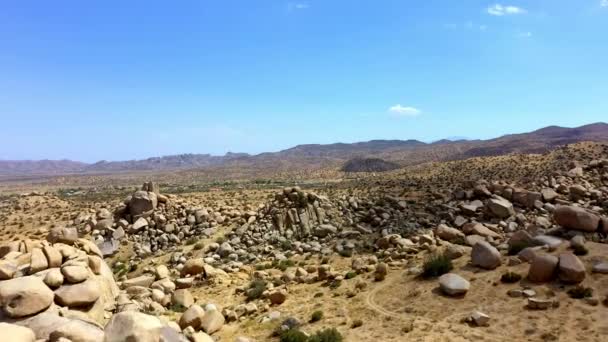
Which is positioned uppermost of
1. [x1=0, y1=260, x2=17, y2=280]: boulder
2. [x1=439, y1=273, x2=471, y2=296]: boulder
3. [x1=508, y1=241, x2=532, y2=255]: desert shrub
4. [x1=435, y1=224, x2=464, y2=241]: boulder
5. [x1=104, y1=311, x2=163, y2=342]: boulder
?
[x1=0, y1=260, x2=17, y2=280]: boulder

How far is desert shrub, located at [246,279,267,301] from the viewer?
17.8 m

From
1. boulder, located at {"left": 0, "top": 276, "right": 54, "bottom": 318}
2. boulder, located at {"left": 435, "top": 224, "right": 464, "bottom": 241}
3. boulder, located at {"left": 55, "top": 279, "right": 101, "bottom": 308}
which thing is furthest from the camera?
boulder, located at {"left": 435, "top": 224, "right": 464, "bottom": 241}

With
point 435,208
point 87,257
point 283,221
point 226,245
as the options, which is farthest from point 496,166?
point 87,257

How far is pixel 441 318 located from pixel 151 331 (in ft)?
30.4

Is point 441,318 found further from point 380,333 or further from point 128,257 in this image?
point 128,257

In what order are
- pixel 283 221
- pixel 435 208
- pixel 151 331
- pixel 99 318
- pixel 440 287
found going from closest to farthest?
pixel 151 331 → pixel 99 318 → pixel 440 287 → pixel 283 221 → pixel 435 208

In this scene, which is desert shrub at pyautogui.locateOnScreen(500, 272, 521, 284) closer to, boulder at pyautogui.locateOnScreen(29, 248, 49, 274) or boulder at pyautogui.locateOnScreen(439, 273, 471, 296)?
boulder at pyautogui.locateOnScreen(439, 273, 471, 296)

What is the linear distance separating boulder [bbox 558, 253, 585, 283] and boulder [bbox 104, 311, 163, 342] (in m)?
13.6

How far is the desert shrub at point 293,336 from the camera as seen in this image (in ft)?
42.5

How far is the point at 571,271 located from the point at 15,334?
54.1ft

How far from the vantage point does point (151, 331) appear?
370 inches

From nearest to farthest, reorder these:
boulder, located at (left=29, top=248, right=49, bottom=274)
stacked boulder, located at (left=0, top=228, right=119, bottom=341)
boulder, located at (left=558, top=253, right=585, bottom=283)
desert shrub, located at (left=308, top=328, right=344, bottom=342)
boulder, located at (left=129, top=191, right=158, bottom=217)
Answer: stacked boulder, located at (left=0, top=228, right=119, bottom=341) → boulder, located at (left=29, top=248, right=49, bottom=274) → desert shrub, located at (left=308, top=328, right=344, bottom=342) → boulder, located at (left=558, top=253, right=585, bottom=283) → boulder, located at (left=129, top=191, right=158, bottom=217)

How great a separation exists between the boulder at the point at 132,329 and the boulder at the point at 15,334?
4.83 ft

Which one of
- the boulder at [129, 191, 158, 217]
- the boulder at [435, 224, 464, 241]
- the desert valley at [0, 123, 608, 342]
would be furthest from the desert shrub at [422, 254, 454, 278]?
the boulder at [129, 191, 158, 217]
